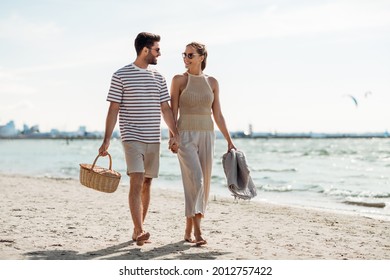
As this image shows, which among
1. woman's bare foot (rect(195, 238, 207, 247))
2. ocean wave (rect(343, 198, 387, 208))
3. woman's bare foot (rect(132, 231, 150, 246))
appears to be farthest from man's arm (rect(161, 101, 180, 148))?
ocean wave (rect(343, 198, 387, 208))

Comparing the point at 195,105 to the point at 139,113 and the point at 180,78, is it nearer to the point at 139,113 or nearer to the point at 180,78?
the point at 180,78

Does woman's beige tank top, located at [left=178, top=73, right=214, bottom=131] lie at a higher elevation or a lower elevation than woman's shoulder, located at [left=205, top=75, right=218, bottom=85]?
lower

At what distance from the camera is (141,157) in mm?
5016

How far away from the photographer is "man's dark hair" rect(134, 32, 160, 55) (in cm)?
501

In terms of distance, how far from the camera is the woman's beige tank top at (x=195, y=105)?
5.20 metres

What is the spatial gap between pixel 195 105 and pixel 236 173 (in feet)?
2.70

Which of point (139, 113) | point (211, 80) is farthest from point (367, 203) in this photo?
point (139, 113)

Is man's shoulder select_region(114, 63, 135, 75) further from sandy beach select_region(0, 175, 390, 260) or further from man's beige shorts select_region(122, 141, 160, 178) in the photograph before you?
sandy beach select_region(0, 175, 390, 260)

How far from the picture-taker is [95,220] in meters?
6.96

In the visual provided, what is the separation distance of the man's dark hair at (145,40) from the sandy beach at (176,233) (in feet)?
6.29
